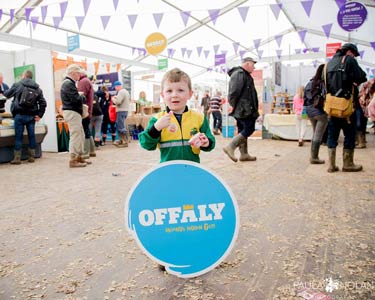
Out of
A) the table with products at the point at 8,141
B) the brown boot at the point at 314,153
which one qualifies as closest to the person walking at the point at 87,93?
the table with products at the point at 8,141

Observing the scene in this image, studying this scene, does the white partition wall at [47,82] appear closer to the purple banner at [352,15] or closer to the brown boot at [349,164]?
the brown boot at [349,164]

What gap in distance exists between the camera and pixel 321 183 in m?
3.57

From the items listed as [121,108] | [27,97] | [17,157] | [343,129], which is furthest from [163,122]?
[121,108]

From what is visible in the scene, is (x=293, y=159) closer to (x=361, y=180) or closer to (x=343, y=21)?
(x=361, y=180)

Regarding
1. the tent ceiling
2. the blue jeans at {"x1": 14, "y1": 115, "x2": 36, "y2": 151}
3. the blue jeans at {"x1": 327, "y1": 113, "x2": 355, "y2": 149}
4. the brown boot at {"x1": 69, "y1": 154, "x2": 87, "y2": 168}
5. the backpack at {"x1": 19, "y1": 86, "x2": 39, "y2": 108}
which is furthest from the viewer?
the tent ceiling

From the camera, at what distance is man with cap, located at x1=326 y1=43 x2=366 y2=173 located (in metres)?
3.72

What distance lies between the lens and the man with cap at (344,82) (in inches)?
147

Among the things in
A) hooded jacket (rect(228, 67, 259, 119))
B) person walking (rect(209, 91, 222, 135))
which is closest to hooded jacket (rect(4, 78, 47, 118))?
hooded jacket (rect(228, 67, 259, 119))

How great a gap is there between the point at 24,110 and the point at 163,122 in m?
4.70

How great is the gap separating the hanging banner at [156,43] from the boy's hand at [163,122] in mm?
7931

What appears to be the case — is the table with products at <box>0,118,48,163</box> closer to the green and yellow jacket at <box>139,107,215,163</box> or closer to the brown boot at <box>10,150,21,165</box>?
the brown boot at <box>10,150,21,165</box>

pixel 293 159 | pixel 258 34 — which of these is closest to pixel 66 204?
pixel 293 159

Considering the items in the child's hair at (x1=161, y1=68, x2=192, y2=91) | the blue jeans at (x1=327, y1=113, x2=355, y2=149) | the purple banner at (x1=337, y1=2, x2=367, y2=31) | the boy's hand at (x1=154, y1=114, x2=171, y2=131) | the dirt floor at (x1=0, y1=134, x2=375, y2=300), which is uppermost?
the purple banner at (x1=337, y1=2, x2=367, y2=31)

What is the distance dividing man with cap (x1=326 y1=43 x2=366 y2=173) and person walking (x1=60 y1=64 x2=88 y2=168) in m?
3.33
